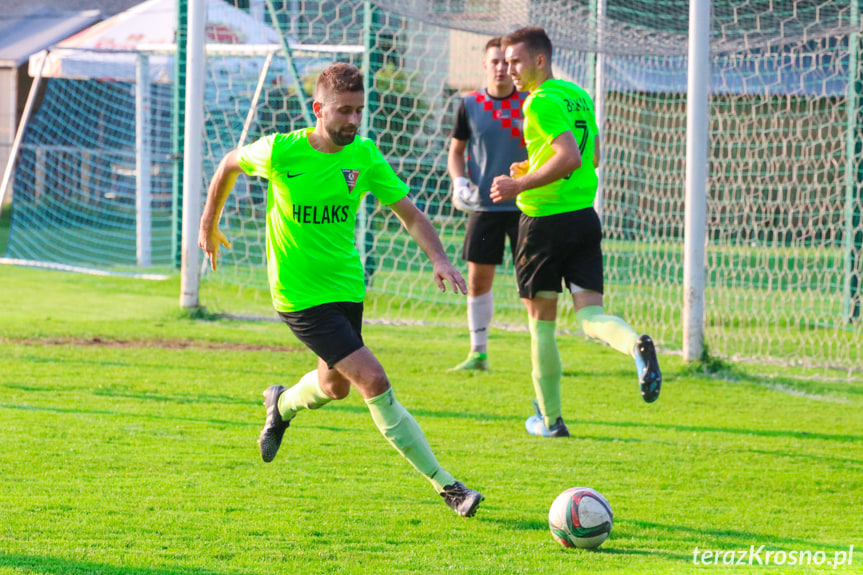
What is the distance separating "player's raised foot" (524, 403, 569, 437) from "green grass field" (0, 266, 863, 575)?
0.30ft

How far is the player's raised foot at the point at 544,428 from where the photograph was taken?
5.80 metres

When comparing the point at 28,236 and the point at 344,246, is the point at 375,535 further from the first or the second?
the point at 28,236

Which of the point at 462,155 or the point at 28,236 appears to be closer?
the point at 462,155

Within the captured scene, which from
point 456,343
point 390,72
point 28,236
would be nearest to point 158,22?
point 28,236

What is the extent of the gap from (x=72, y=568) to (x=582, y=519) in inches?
67.5

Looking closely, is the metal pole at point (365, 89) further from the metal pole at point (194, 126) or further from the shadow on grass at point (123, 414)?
the shadow on grass at point (123, 414)

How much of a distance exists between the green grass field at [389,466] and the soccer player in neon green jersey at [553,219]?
55cm

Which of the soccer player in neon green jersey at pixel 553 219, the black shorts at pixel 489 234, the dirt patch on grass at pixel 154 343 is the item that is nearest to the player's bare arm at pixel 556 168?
the soccer player in neon green jersey at pixel 553 219

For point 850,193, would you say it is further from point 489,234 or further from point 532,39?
point 532,39

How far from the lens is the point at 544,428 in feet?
19.1

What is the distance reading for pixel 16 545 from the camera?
367 cm

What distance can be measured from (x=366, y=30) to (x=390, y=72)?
652mm

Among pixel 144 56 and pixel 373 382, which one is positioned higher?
pixel 144 56

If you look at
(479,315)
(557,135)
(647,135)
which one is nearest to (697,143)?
(479,315)
